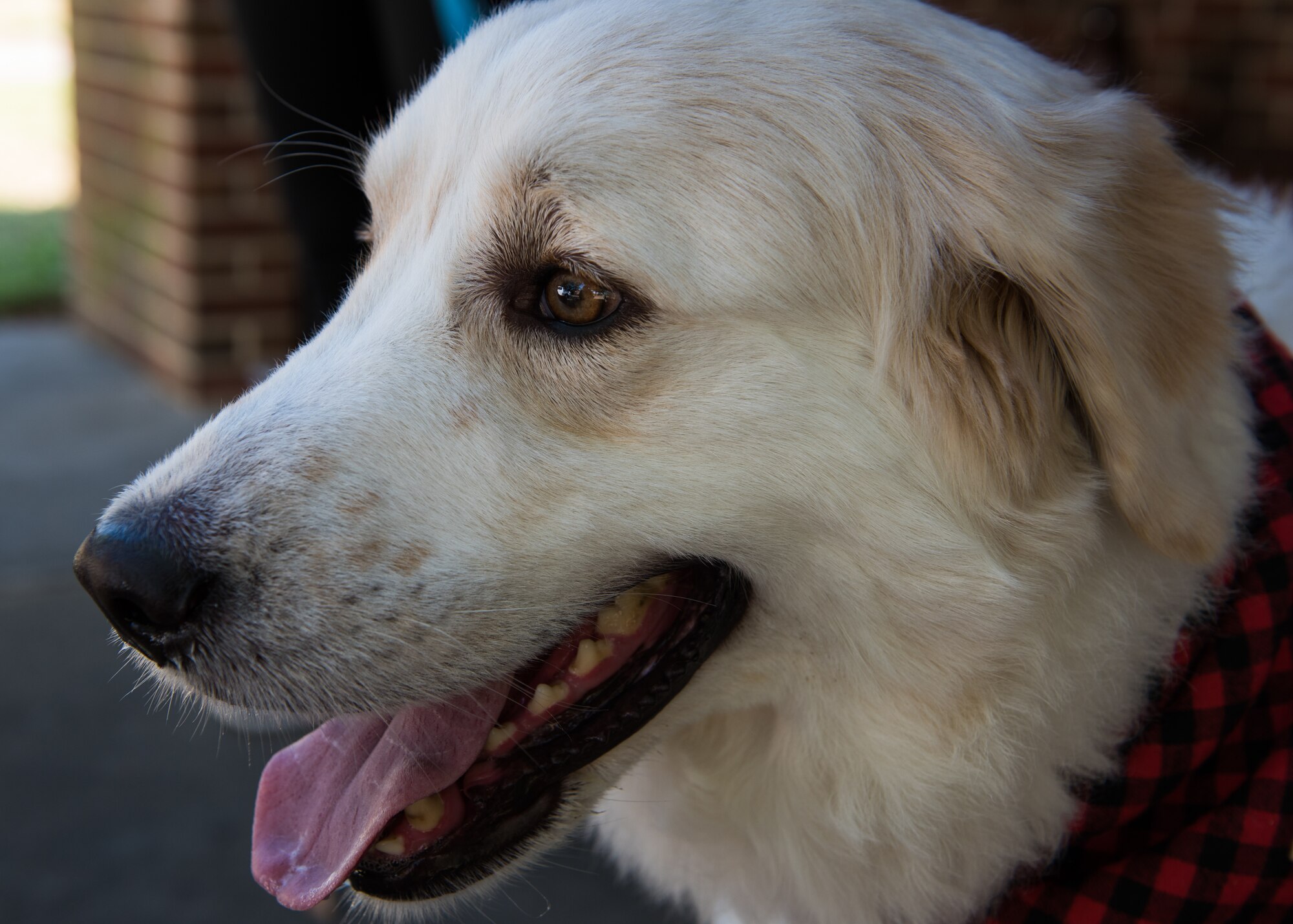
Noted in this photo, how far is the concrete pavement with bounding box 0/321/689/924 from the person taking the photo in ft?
9.54

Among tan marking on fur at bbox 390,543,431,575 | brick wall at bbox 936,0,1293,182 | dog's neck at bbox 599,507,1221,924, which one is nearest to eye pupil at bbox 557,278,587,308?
tan marking on fur at bbox 390,543,431,575

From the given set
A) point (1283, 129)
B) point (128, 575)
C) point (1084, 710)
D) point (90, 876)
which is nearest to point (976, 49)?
point (1084, 710)

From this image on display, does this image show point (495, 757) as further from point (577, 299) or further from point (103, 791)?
point (103, 791)

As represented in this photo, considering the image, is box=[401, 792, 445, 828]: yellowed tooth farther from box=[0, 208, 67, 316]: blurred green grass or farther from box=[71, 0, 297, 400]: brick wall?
box=[0, 208, 67, 316]: blurred green grass

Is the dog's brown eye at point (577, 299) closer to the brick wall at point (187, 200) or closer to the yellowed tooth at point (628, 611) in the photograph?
the yellowed tooth at point (628, 611)

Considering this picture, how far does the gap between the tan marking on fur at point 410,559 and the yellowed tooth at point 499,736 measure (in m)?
0.30

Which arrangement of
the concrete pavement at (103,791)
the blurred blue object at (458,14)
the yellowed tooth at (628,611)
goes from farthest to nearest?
the concrete pavement at (103,791)
the blurred blue object at (458,14)
the yellowed tooth at (628,611)

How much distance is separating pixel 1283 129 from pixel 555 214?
A: 5307 millimetres

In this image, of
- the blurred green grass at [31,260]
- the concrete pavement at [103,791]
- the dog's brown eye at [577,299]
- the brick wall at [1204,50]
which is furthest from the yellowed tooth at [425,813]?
the blurred green grass at [31,260]

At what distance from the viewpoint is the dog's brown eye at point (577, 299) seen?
1.58m

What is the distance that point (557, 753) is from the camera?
1.65m

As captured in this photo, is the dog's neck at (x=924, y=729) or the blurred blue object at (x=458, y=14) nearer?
the dog's neck at (x=924, y=729)

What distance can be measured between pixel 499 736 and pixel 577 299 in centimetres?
63

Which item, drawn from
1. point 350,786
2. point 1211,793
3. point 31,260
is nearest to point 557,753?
point 350,786
